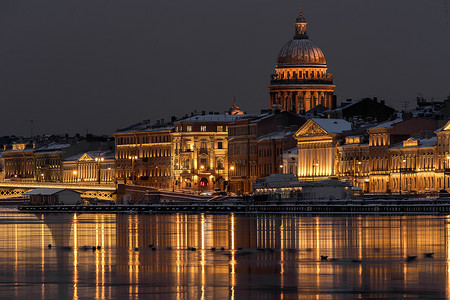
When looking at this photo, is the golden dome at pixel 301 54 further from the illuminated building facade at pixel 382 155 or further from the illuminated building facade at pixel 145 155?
the illuminated building facade at pixel 382 155

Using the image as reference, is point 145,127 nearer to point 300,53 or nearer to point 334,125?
point 300,53

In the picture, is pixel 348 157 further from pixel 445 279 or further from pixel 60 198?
pixel 445 279

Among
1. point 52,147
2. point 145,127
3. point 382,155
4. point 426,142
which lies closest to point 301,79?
point 145,127

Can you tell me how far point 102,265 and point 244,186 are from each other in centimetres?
Answer: 10498

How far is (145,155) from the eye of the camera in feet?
→ 554

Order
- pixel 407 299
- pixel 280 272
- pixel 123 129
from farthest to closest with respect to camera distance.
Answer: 1. pixel 123 129
2. pixel 280 272
3. pixel 407 299

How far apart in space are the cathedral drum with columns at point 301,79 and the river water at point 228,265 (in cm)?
10919

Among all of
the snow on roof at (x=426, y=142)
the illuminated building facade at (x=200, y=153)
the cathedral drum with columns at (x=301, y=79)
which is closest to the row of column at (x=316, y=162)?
the snow on roof at (x=426, y=142)

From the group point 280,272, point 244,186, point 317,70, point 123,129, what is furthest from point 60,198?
point 280,272

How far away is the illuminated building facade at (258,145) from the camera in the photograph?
14888cm

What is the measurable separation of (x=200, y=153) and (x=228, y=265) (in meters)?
113

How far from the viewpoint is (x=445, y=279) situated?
41219 mm

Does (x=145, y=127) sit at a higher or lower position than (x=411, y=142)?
higher

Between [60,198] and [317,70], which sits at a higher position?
[317,70]
